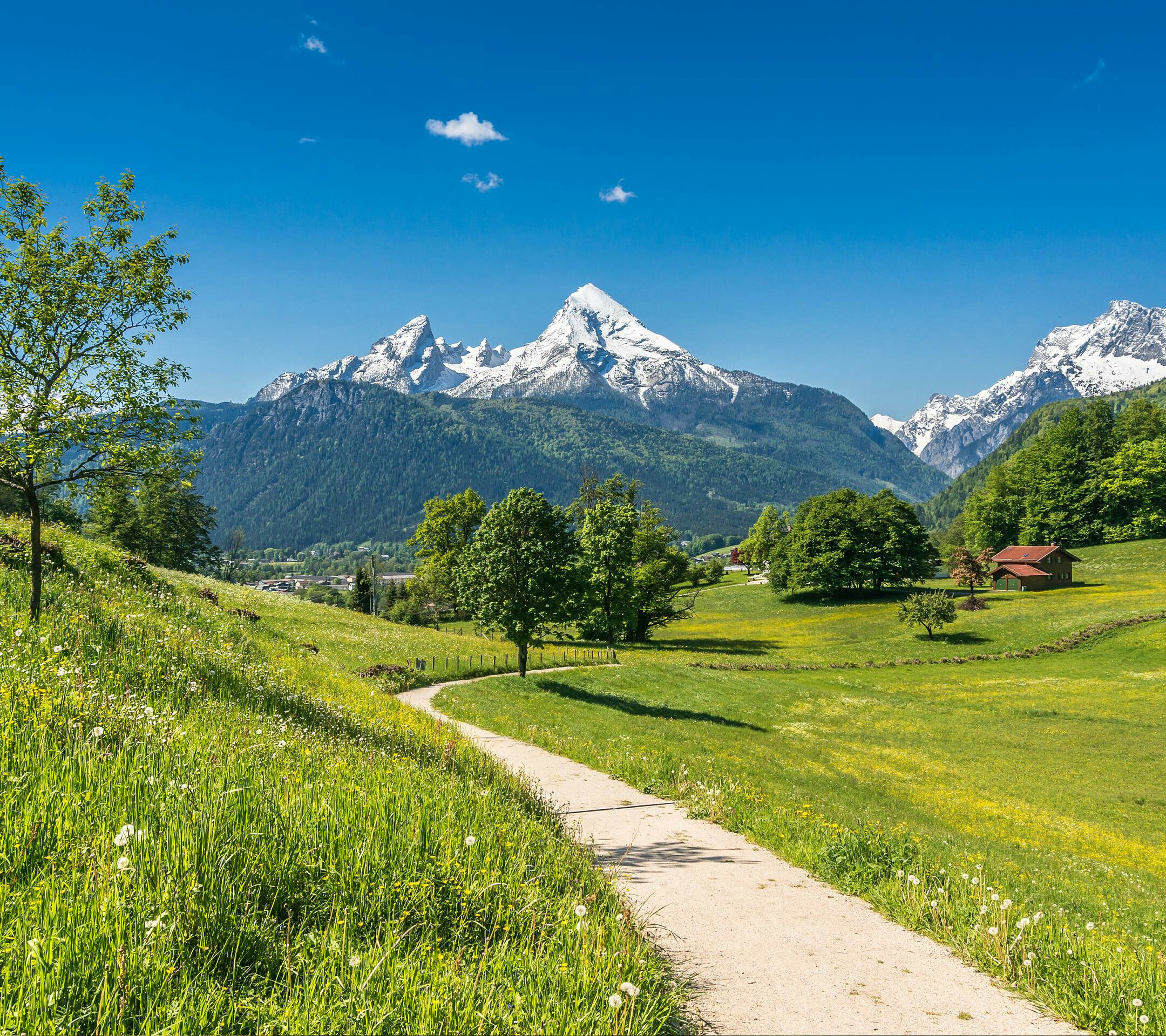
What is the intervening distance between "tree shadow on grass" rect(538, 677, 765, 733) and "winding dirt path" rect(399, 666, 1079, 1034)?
69.9 feet

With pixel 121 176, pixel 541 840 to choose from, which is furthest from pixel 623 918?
pixel 121 176

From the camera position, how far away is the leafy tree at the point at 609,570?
189 feet

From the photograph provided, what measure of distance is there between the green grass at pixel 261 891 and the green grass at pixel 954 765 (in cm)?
430

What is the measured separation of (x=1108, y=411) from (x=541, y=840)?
156566mm

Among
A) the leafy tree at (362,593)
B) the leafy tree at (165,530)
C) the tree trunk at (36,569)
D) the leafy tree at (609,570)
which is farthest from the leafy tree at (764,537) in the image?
the tree trunk at (36,569)

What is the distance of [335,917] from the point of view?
12.5 feet

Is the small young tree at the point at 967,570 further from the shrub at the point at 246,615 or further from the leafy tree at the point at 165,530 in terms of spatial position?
the leafy tree at the point at 165,530

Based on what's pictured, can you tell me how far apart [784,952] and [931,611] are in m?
66.2

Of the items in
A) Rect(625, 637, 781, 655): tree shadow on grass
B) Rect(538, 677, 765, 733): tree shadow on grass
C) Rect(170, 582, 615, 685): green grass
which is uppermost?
Rect(170, 582, 615, 685): green grass

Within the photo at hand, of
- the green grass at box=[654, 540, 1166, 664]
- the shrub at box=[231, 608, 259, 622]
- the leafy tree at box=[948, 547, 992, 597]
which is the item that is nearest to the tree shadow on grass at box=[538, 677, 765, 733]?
the shrub at box=[231, 608, 259, 622]

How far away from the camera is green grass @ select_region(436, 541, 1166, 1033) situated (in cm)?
682

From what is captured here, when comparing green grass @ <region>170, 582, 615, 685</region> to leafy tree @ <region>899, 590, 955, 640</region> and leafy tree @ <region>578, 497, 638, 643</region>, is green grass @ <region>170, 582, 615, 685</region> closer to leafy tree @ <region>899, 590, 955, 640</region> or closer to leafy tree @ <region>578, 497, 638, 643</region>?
leafy tree @ <region>578, 497, 638, 643</region>

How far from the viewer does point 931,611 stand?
62.9 m

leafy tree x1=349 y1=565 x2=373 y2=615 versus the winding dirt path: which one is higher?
the winding dirt path
